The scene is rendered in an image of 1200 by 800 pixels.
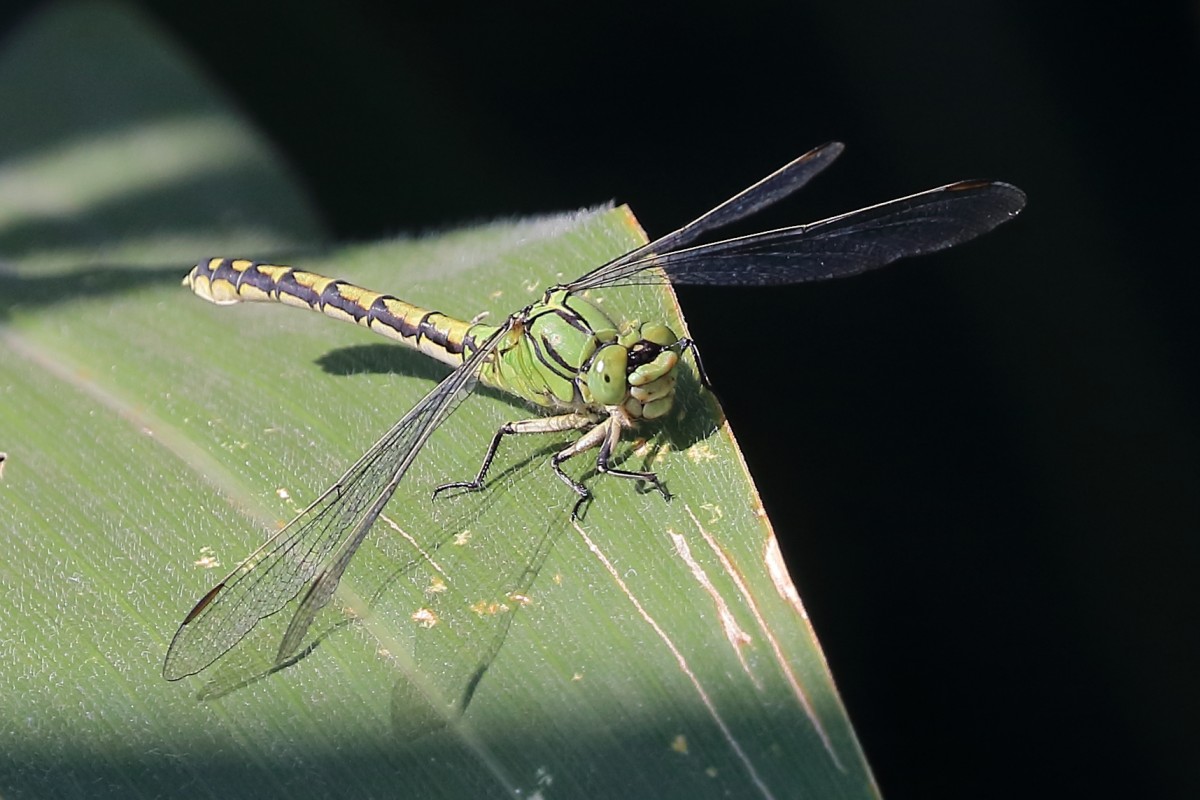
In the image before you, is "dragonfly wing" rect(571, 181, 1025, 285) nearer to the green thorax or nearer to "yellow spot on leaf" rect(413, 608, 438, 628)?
the green thorax

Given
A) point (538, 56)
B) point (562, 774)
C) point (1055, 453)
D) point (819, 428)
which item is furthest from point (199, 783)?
point (538, 56)

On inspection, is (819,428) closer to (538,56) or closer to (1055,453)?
(1055,453)

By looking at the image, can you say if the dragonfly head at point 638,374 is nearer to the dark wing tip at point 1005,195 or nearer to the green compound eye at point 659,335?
the green compound eye at point 659,335

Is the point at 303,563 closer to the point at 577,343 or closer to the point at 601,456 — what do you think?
the point at 601,456

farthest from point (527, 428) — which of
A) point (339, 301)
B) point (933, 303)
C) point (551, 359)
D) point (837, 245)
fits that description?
point (933, 303)

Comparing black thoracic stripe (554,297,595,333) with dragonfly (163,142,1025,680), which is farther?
black thoracic stripe (554,297,595,333)

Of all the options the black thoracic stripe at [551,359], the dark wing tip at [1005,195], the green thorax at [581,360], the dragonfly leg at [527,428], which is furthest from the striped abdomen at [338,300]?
the dark wing tip at [1005,195]

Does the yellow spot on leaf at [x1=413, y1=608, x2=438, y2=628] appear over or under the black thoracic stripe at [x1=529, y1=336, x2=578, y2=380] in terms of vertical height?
under

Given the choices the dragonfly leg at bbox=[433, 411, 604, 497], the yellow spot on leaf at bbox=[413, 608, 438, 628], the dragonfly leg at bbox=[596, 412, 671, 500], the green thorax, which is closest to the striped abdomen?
the green thorax
